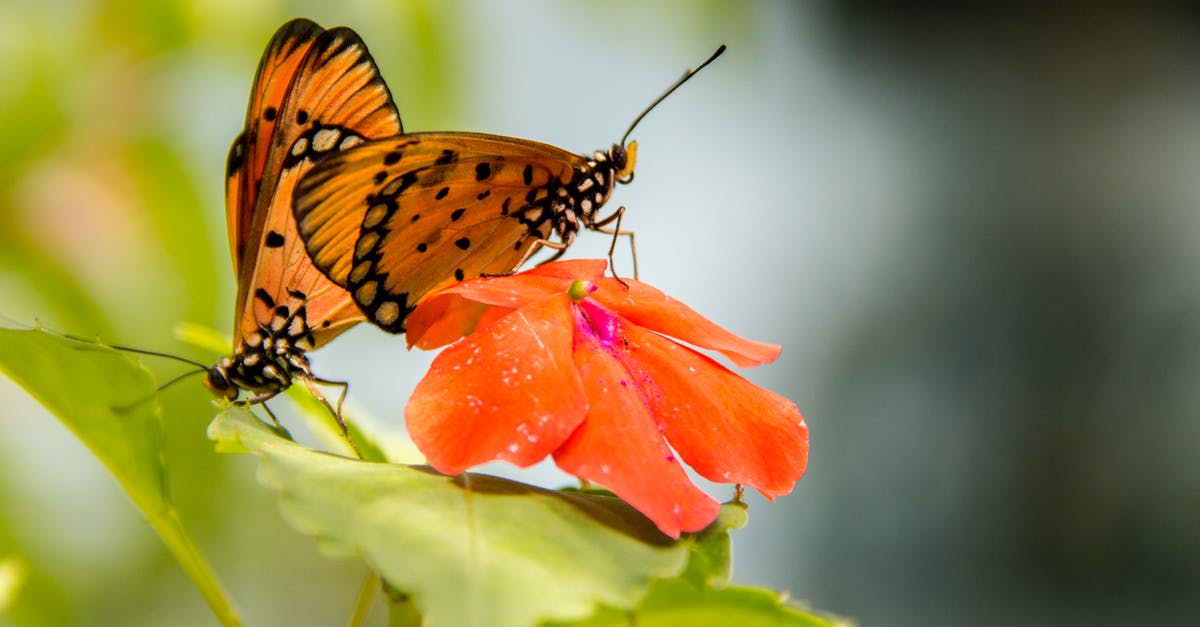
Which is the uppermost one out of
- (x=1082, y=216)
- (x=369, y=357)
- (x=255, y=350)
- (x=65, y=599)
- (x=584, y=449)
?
(x=1082, y=216)

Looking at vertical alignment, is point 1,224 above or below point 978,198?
below

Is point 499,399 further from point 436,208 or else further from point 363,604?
point 436,208

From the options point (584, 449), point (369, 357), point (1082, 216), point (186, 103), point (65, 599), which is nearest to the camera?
point (584, 449)

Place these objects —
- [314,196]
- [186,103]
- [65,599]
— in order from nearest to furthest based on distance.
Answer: [314,196] → [65,599] → [186,103]

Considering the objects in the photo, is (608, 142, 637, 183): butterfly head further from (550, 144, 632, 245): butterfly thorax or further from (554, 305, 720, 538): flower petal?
(554, 305, 720, 538): flower petal

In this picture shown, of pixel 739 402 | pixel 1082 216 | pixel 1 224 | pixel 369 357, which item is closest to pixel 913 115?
pixel 1082 216

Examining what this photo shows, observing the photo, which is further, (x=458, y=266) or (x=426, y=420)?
(x=458, y=266)

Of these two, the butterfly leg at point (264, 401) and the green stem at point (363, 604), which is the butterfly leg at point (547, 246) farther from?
the green stem at point (363, 604)

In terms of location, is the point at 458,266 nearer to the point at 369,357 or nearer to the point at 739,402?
the point at 739,402
